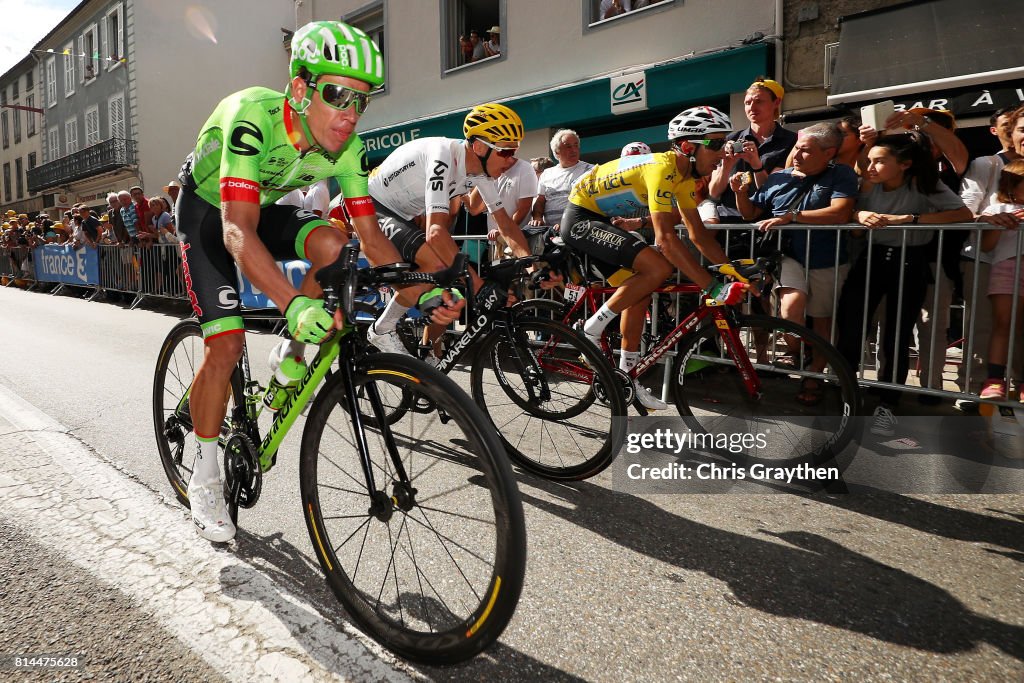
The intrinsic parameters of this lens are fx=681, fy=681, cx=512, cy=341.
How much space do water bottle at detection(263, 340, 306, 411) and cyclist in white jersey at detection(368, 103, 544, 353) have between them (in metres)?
1.37

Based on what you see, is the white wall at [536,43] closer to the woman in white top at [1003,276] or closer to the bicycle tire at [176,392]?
the woman in white top at [1003,276]

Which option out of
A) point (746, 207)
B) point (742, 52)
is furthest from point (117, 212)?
point (746, 207)

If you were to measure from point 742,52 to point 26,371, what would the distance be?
9870 millimetres

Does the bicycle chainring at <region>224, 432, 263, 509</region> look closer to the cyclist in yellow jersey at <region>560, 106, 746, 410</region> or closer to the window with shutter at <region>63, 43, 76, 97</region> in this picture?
the cyclist in yellow jersey at <region>560, 106, 746, 410</region>

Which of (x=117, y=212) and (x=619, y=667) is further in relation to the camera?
(x=117, y=212)

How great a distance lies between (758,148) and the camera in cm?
640

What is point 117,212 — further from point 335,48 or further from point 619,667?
point 619,667

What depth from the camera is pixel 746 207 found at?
5734mm

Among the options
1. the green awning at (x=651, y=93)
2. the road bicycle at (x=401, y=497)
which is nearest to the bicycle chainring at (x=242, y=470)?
the road bicycle at (x=401, y=497)

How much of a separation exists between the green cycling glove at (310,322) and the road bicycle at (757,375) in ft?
6.75

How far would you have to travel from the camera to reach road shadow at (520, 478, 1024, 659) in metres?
2.23

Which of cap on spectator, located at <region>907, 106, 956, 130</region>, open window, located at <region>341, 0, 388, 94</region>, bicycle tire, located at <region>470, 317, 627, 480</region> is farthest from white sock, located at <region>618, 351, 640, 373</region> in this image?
open window, located at <region>341, 0, 388, 94</region>

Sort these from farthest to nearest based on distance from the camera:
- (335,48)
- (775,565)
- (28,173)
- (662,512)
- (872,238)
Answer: (28,173)
(872,238)
(662,512)
(775,565)
(335,48)

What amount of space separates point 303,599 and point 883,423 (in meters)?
3.88
